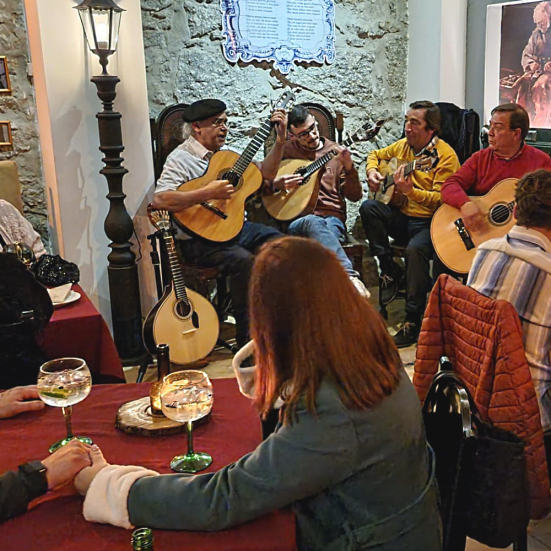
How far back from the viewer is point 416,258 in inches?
145

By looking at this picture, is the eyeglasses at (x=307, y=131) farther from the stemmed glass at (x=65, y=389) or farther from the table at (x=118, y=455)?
the stemmed glass at (x=65, y=389)

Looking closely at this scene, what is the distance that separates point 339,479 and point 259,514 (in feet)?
0.44

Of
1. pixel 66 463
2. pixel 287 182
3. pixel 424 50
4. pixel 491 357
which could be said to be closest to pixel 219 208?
pixel 287 182

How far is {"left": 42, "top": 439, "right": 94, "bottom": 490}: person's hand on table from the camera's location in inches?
41.6

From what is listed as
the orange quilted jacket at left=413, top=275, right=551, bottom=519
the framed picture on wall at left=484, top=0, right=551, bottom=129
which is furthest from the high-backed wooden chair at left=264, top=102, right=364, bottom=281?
the orange quilted jacket at left=413, top=275, right=551, bottom=519

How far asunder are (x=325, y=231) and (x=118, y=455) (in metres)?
2.55

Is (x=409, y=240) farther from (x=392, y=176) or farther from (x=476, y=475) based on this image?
(x=476, y=475)

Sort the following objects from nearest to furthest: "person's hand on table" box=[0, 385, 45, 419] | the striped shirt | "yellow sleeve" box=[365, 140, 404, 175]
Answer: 1. "person's hand on table" box=[0, 385, 45, 419]
2. the striped shirt
3. "yellow sleeve" box=[365, 140, 404, 175]

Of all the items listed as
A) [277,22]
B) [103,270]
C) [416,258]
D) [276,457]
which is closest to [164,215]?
[103,270]

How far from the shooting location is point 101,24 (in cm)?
302

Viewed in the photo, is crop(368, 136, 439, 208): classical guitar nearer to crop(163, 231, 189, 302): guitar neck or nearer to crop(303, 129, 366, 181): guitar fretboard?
crop(303, 129, 366, 181): guitar fretboard

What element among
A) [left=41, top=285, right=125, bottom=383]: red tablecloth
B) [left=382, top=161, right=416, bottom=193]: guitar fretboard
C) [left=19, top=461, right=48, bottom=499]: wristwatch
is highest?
[left=382, top=161, right=416, bottom=193]: guitar fretboard

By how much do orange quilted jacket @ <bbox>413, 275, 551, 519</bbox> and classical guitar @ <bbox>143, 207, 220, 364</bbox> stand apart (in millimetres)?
1543

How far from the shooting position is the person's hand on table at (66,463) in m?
1.06
